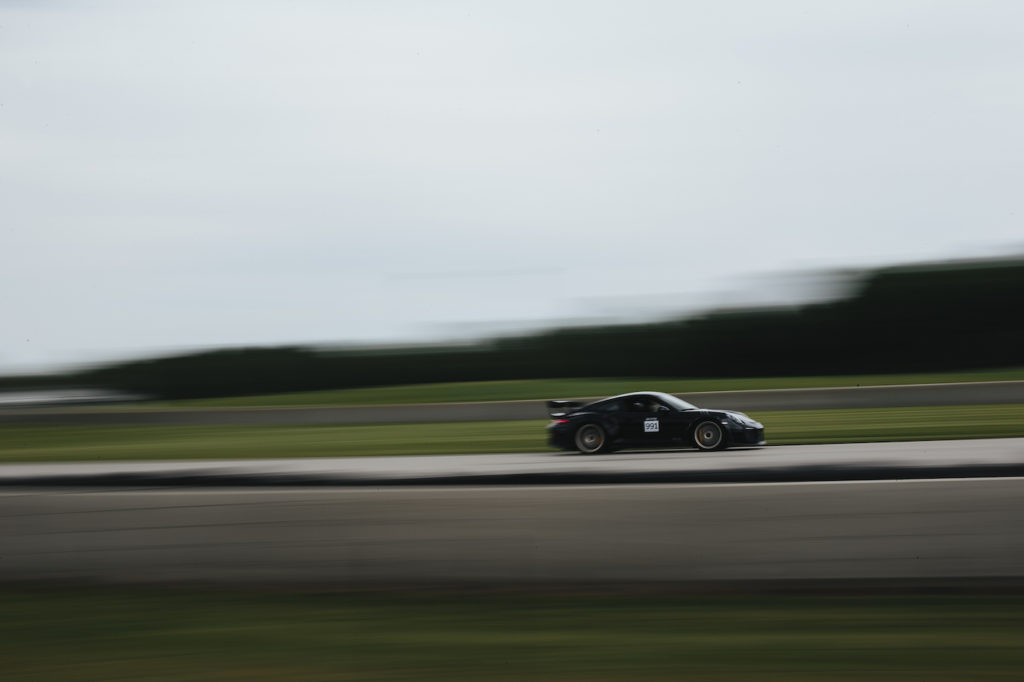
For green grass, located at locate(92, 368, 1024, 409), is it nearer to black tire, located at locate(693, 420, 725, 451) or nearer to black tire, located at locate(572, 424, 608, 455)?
black tire, located at locate(572, 424, 608, 455)

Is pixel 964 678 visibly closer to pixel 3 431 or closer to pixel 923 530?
pixel 923 530

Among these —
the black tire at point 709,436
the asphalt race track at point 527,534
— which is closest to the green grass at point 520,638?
the asphalt race track at point 527,534

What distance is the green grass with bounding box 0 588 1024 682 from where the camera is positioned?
13.3 feet

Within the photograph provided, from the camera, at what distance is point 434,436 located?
766 inches

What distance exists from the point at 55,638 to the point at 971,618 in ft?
14.5

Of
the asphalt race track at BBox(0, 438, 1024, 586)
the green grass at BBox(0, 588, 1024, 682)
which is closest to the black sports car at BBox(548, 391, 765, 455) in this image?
the asphalt race track at BBox(0, 438, 1024, 586)

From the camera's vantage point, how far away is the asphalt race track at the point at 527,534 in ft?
15.7

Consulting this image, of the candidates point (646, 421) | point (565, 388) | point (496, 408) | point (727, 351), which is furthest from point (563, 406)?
point (727, 351)

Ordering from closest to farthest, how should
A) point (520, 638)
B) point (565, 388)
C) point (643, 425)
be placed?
point (520, 638) → point (643, 425) → point (565, 388)

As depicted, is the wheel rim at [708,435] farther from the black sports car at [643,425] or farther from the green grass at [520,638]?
the green grass at [520,638]

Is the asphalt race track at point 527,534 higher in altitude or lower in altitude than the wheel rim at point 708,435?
lower

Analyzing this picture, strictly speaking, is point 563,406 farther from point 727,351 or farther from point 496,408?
point 727,351

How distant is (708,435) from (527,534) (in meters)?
9.57

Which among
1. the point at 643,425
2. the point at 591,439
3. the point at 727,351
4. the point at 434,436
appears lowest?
the point at 591,439
